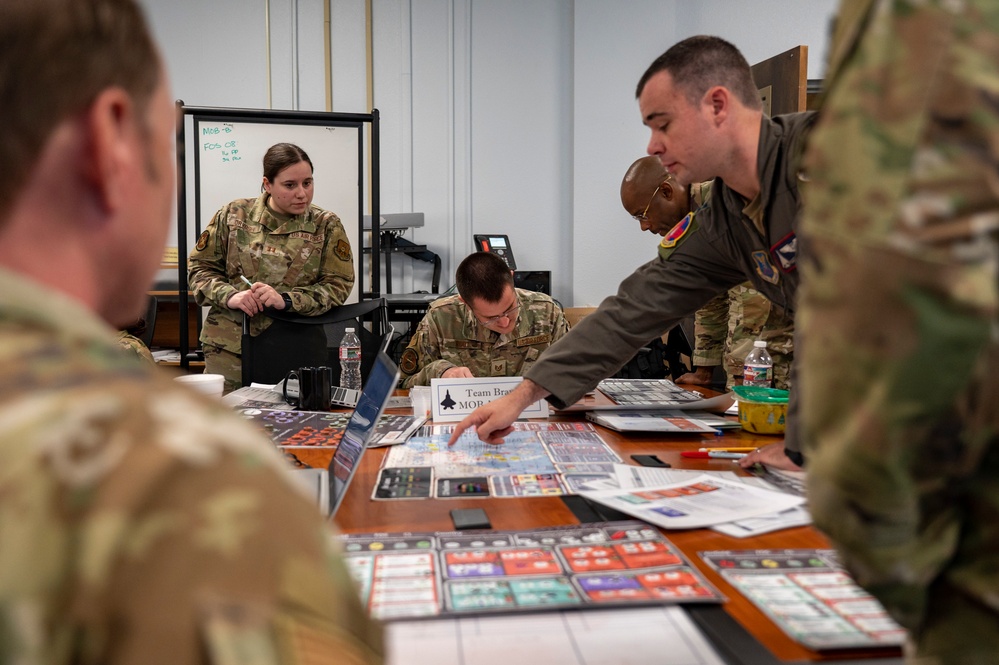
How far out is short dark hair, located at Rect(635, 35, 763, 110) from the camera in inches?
65.9

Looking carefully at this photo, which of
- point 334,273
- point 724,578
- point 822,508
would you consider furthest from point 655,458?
point 334,273

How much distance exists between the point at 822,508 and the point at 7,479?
1.45ft

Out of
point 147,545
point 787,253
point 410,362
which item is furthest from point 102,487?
point 410,362

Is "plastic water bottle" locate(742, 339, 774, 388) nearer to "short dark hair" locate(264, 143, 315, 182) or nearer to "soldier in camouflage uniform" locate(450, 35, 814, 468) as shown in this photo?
"soldier in camouflage uniform" locate(450, 35, 814, 468)

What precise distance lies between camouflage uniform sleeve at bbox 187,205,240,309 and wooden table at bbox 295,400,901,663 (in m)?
1.98

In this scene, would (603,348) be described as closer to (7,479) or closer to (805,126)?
(805,126)

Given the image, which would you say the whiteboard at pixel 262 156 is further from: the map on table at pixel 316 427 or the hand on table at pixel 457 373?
the map on table at pixel 316 427

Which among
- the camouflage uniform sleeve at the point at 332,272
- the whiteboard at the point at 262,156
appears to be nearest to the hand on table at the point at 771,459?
the camouflage uniform sleeve at the point at 332,272

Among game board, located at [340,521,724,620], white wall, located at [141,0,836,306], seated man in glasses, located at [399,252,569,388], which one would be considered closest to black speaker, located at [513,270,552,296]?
white wall, located at [141,0,836,306]

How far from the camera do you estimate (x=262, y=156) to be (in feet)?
12.3

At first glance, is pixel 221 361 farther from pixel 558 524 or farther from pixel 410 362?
pixel 558 524

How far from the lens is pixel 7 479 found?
295mm

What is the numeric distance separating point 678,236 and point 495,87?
12.7 feet

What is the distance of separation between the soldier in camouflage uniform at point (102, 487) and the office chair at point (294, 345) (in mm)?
2488
